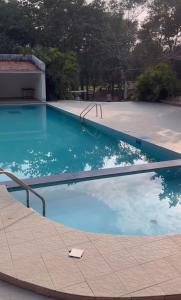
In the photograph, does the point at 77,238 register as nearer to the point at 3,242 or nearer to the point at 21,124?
the point at 3,242

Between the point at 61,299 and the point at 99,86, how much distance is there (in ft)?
88.6

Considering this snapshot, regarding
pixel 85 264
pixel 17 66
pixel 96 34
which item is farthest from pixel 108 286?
pixel 96 34

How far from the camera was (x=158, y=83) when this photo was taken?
1844 cm

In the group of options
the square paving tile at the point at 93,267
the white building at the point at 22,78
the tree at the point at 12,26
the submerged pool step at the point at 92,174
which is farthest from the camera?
the tree at the point at 12,26

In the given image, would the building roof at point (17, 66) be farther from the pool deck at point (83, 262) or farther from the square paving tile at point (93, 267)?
the square paving tile at point (93, 267)

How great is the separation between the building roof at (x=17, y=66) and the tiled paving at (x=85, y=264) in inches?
627

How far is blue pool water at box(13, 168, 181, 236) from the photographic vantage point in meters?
5.16

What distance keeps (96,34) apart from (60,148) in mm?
17336

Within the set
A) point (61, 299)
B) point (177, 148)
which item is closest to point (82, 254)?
point (61, 299)

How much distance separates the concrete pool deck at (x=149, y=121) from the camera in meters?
9.70

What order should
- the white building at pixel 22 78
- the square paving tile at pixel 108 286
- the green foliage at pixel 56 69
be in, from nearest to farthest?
the square paving tile at pixel 108 286, the white building at pixel 22 78, the green foliage at pixel 56 69

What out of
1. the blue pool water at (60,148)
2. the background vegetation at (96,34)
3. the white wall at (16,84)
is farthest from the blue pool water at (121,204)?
the background vegetation at (96,34)

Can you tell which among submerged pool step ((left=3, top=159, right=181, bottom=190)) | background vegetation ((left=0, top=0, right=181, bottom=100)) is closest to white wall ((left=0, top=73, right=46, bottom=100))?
background vegetation ((left=0, top=0, right=181, bottom=100))

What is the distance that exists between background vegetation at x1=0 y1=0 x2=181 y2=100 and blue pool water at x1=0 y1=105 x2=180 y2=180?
26.5 ft
